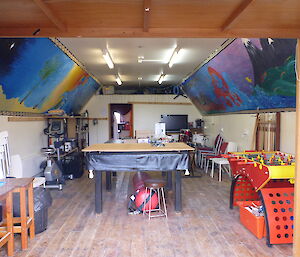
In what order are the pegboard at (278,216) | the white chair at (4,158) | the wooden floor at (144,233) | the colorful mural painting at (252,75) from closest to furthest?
the wooden floor at (144,233) < the pegboard at (278,216) < the colorful mural painting at (252,75) < the white chair at (4,158)

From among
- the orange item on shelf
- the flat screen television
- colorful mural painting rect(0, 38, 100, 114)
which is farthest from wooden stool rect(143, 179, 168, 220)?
the flat screen television

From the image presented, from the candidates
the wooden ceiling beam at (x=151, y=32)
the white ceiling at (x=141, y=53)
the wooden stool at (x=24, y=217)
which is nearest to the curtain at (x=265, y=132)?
the white ceiling at (x=141, y=53)

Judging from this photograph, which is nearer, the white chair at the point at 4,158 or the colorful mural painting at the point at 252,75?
the colorful mural painting at the point at 252,75

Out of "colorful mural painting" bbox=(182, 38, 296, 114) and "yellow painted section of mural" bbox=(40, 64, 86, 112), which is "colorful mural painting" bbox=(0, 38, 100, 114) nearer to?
"yellow painted section of mural" bbox=(40, 64, 86, 112)

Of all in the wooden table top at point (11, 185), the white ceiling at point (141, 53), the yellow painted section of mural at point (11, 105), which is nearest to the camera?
the wooden table top at point (11, 185)

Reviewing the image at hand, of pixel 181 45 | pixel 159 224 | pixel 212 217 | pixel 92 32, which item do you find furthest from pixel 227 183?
pixel 92 32

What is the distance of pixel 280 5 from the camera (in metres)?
1.92

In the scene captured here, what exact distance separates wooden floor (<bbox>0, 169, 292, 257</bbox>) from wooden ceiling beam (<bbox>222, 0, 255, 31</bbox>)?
2510mm

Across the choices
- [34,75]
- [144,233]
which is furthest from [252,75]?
[34,75]

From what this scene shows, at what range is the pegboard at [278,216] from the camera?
9.87ft

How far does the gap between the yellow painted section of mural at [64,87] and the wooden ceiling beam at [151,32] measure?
12.3 ft

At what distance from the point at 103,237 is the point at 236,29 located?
2.98 metres

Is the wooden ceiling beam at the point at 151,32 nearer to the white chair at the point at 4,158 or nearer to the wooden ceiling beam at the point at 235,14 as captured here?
the wooden ceiling beam at the point at 235,14

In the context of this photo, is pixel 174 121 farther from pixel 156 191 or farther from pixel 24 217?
pixel 24 217
